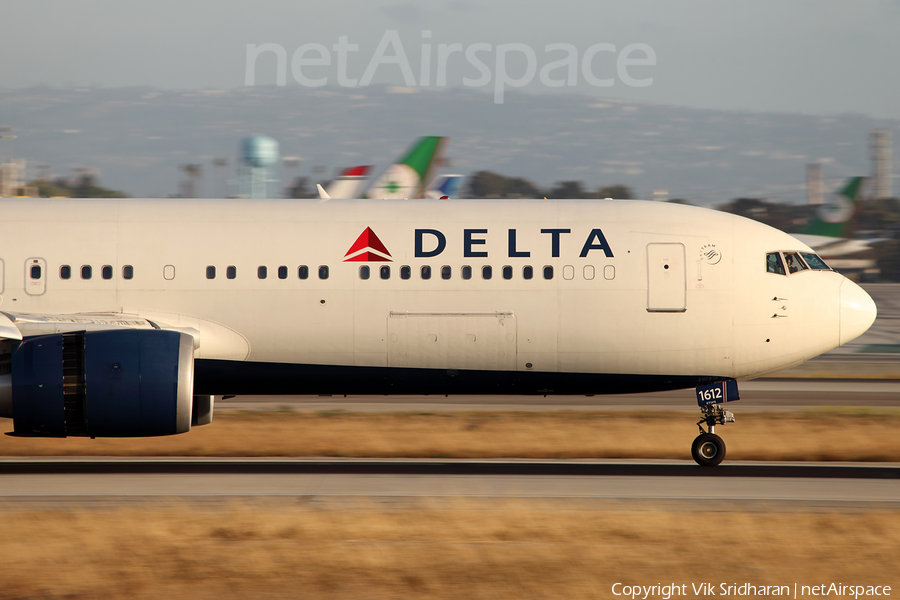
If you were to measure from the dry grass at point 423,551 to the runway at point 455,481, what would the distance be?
3.73 ft

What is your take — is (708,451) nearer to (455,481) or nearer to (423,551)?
(455,481)

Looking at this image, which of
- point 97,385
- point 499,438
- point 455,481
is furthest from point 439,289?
point 97,385

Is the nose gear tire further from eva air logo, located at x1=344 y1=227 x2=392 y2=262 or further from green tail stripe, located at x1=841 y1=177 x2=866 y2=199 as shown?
green tail stripe, located at x1=841 y1=177 x2=866 y2=199

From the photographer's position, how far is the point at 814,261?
16.3m

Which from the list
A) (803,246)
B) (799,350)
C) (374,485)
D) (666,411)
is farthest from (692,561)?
(666,411)

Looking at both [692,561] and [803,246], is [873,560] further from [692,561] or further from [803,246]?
[803,246]

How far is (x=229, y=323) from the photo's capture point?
15.7 m

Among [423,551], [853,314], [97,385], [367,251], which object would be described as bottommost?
[423,551]

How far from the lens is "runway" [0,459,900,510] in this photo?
13.8 m

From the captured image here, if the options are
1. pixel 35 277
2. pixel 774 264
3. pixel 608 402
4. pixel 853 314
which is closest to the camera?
pixel 35 277

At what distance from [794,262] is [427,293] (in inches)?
253

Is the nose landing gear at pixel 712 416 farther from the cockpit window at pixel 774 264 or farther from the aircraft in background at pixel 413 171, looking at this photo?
the aircraft in background at pixel 413 171

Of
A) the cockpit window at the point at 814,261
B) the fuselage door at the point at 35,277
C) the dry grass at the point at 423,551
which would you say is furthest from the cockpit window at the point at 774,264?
the fuselage door at the point at 35,277

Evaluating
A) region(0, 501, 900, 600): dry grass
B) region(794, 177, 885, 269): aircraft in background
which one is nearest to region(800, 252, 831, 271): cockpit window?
region(0, 501, 900, 600): dry grass
